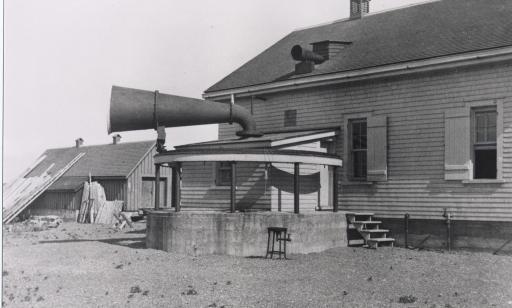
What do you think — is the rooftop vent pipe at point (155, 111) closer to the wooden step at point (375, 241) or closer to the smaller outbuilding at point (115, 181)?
the wooden step at point (375, 241)

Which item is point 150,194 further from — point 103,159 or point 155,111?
point 155,111

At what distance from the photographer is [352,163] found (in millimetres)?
17172

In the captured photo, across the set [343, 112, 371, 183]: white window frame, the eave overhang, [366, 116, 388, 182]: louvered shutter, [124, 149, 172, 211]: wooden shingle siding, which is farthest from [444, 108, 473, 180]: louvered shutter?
[124, 149, 172, 211]: wooden shingle siding

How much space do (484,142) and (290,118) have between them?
6.05 metres

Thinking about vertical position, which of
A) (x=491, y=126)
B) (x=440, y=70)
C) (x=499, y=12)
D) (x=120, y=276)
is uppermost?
(x=499, y=12)

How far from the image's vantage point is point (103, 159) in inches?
1409

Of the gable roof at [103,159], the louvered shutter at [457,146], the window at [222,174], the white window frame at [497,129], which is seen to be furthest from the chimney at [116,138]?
the white window frame at [497,129]

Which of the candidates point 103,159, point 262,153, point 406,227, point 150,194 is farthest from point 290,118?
point 103,159

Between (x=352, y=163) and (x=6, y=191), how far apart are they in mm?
23533

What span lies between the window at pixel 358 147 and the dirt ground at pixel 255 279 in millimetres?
2673

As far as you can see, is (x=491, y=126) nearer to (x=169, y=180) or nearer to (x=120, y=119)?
(x=120, y=119)

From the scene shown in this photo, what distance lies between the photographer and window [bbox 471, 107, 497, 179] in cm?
1459

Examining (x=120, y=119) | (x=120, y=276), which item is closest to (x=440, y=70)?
(x=120, y=119)

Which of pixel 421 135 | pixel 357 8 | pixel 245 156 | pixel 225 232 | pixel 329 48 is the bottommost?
pixel 225 232
